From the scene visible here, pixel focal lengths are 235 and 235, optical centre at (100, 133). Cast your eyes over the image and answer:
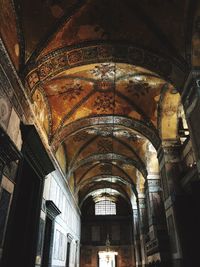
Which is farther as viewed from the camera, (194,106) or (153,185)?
(153,185)

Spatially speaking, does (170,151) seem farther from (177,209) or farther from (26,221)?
(26,221)

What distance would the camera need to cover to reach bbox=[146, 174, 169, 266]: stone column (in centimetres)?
799

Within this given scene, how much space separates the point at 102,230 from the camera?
19906 mm

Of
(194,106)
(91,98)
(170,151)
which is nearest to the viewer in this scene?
(194,106)

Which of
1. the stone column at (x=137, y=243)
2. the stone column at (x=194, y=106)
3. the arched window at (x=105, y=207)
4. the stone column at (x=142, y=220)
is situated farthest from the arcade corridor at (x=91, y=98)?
the arched window at (x=105, y=207)

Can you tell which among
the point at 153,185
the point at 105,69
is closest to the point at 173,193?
the point at 153,185

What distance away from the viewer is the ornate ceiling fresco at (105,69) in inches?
204

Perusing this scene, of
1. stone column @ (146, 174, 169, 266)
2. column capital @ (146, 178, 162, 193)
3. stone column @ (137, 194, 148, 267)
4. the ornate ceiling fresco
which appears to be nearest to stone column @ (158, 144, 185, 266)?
the ornate ceiling fresco

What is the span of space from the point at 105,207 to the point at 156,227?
40.3 ft

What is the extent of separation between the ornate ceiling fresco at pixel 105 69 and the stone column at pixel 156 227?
2.42 ft

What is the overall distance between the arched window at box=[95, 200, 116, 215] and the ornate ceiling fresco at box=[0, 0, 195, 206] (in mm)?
10107

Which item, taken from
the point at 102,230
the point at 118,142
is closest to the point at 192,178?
the point at 118,142

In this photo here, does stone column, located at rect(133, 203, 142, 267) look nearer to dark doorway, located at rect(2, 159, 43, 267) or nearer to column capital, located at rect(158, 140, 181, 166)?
column capital, located at rect(158, 140, 181, 166)

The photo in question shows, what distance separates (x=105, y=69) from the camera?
24.5 ft
